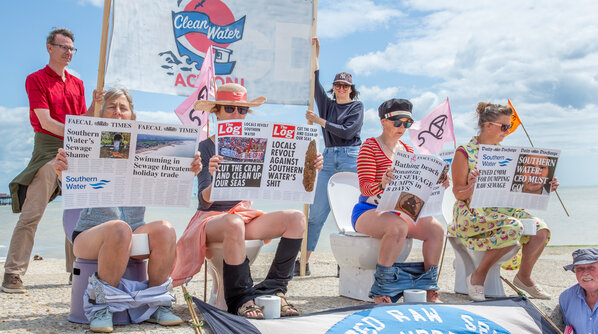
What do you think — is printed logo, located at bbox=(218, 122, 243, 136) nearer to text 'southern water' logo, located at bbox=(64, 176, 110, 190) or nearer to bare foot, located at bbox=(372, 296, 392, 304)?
text 'southern water' logo, located at bbox=(64, 176, 110, 190)

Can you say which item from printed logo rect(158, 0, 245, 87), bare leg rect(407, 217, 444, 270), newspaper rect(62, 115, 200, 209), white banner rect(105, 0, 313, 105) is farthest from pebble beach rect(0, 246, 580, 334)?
printed logo rect(158, 0, 245, 87)

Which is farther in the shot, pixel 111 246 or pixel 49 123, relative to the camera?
pixel 49 123

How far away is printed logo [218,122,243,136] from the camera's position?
10.6 ft

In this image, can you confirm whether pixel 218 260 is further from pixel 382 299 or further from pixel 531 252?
pixel 531 252

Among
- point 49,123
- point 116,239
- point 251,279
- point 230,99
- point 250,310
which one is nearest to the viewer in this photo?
point 116,239

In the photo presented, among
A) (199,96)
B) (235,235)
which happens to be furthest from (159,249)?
(199,96)

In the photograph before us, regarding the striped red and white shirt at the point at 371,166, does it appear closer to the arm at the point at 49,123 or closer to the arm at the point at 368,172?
the arm at the point at 368,172

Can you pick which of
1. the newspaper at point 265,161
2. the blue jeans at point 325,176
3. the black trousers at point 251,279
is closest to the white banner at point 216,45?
the blue jeans at point 325,176

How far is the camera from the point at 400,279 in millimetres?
3805

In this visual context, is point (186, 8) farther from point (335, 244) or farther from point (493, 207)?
point (493, 207)

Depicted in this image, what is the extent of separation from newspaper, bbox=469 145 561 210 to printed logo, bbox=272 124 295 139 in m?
1.41

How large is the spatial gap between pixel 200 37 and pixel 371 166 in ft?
7.69

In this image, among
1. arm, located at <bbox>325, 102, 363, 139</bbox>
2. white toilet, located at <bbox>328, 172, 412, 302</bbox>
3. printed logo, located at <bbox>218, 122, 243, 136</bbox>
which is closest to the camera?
printed logo, located at <bbox>218, 122, 243, 136</bbox>

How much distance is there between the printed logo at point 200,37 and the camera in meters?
5.17
